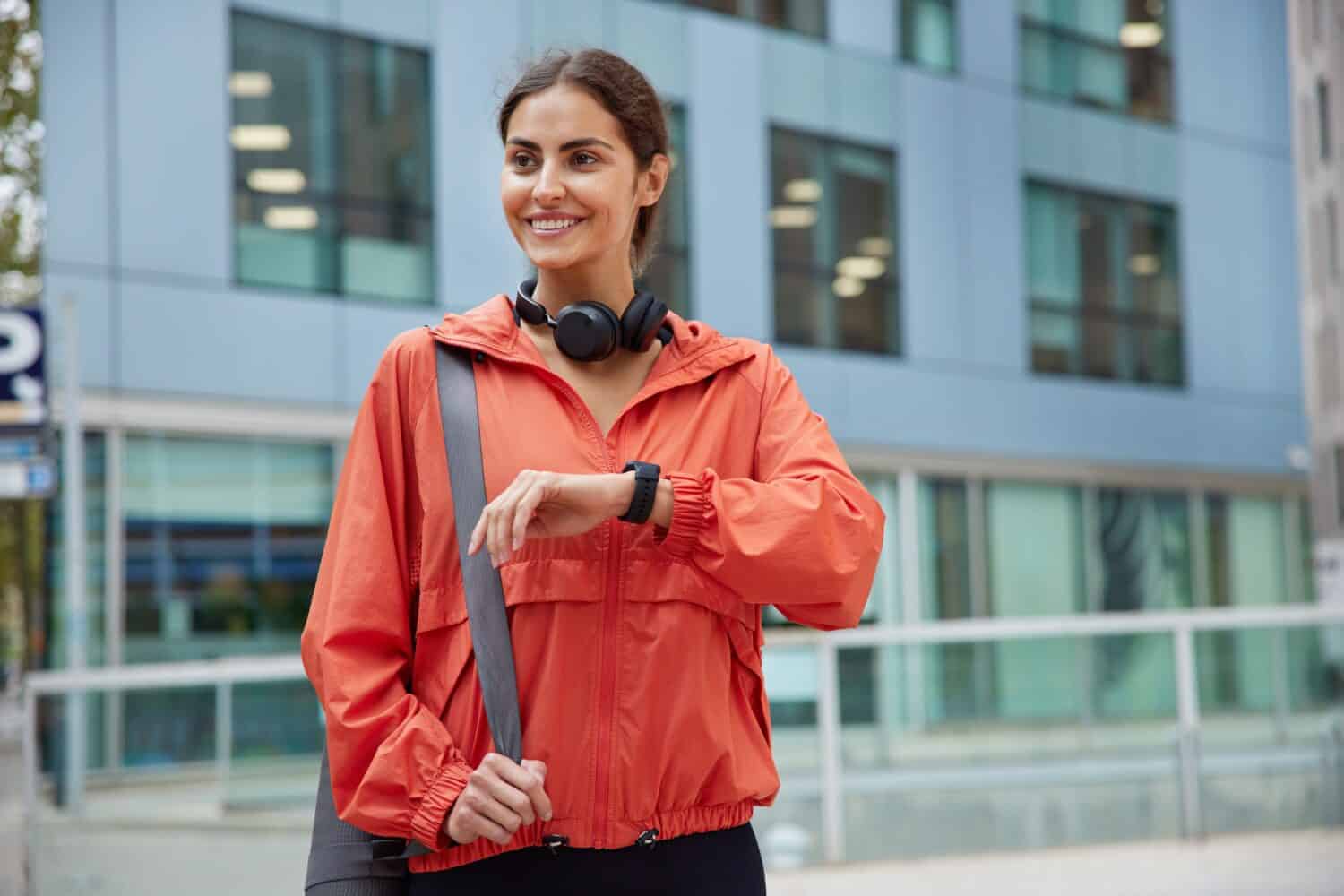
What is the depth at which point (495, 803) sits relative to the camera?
160 centimetres

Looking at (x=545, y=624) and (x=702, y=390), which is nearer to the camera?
(x=545, y=624)

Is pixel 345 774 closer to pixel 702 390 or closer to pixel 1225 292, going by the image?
pixel 702 390

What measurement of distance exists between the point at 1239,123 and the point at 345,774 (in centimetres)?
1917

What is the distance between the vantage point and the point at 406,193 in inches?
507

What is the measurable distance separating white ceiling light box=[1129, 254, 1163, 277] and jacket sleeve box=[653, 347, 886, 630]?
17040mm

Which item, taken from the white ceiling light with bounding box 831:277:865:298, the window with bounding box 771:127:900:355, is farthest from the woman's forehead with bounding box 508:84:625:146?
the white ceiling light with bounding box 831:277:865:298

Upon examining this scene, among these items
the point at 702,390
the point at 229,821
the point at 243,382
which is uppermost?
the point at 243,382

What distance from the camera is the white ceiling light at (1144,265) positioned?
17969 millimetres

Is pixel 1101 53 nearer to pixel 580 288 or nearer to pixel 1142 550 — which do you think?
pixel 1142 550

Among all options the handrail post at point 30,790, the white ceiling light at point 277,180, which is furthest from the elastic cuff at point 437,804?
the white ceiling light at point 277,180

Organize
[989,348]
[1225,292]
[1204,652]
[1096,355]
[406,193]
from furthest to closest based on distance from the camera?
[1225,292], [1096,355], [989,348], [406,193], [1204,652]

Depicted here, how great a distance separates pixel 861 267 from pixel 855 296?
13.5 inches

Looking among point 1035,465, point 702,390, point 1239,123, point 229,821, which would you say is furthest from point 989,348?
point 702,390

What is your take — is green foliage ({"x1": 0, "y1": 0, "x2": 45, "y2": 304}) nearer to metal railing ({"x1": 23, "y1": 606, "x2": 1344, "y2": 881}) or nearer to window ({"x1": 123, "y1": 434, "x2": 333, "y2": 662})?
window ({"x1": 123, "y1": 434, "x2": 333, "y2": 662})
